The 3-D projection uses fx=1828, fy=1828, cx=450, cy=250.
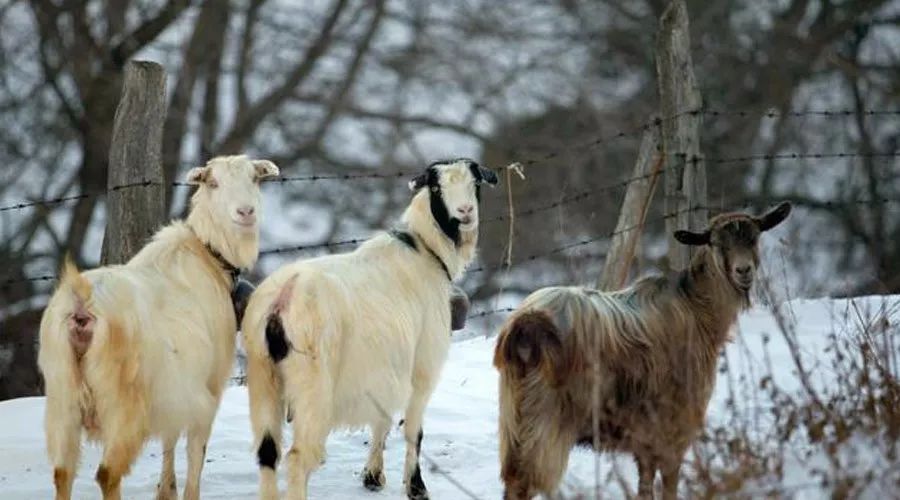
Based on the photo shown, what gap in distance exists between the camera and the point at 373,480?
9.60m

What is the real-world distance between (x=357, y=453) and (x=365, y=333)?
1.63m

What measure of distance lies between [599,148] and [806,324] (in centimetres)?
1166

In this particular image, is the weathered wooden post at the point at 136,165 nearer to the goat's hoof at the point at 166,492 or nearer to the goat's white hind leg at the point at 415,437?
the goat's hoof at the point at 166,492

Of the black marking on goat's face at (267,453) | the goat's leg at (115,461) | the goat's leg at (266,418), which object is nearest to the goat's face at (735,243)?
the goat's leg at (266,418)

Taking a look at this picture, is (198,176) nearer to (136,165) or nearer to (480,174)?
(136,165)

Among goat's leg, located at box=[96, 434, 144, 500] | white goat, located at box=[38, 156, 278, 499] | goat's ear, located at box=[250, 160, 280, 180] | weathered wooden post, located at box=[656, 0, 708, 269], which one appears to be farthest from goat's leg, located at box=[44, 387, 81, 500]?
weathered wooden post, located at box=[656, 0, 708, 269]

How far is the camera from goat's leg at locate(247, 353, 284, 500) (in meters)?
8.62

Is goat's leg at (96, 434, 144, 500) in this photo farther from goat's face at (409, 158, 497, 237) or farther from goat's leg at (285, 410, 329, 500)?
goat's face at (409, 158, 497, 237)

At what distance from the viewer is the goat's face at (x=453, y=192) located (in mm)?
9820

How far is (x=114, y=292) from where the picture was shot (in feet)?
27.6

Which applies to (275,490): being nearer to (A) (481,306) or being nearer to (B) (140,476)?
(B) (140,476)

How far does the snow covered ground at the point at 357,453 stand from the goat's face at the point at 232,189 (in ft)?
4.56

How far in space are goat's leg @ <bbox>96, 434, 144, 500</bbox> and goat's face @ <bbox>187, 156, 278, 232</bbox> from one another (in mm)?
1405

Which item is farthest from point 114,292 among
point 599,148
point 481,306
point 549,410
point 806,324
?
point 599,148
